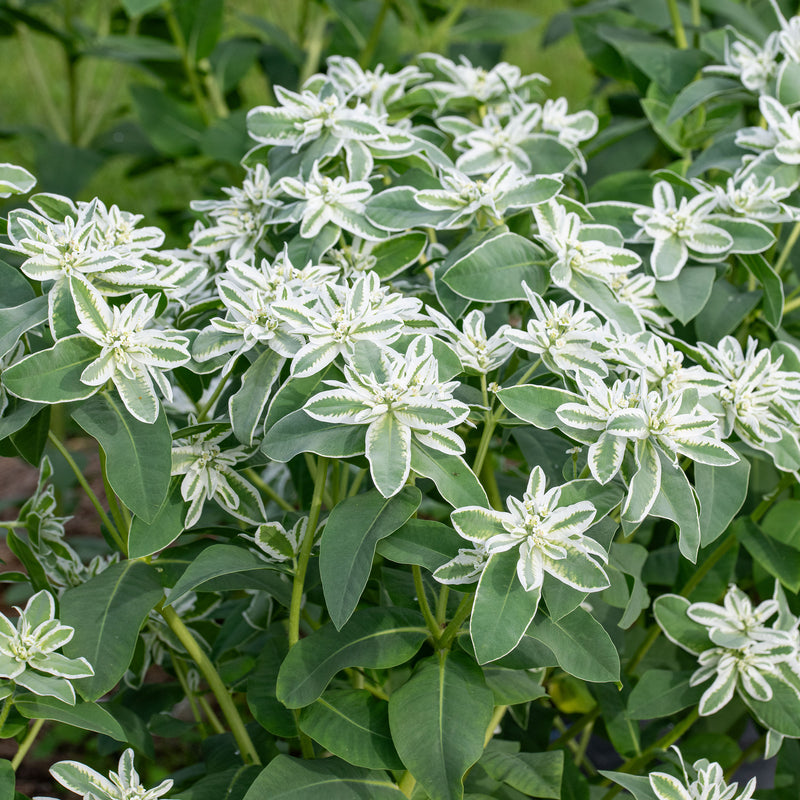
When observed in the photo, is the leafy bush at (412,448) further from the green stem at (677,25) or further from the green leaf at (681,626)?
the green stem at (677,25)

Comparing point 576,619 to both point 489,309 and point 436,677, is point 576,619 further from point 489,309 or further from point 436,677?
point 489,309

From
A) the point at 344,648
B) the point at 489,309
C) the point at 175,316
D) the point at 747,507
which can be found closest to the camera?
the point at 344,648

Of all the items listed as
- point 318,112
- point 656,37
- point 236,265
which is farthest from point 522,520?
point 656,37

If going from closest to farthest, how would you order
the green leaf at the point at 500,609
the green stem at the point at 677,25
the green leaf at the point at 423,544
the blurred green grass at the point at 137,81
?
the green leaf at the point at 500,609
the green leaf at the point at 423,544
the green stem at the point at 677,25
the blurred green grass at the point at 137,81

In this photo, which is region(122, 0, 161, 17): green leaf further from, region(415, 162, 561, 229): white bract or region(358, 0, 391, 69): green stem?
region(415, 162, 561, 229): white bract

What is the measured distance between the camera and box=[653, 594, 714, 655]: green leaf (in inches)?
48.5

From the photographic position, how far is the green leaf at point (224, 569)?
1.00m

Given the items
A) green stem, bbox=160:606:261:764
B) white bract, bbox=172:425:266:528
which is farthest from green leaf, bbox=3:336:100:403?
green stem, bbox=160:606:261:764

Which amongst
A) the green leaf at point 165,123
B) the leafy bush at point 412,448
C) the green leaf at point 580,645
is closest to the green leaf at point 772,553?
the leafy bush at point 412,448

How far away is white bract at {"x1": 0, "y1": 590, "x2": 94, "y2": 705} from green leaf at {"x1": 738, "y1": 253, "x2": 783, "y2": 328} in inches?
39.4

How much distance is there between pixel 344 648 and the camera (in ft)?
3.55

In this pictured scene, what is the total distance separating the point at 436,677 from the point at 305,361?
15.0 inches

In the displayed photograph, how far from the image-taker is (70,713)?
3.35ft

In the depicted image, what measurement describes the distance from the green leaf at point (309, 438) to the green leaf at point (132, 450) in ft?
0.39
